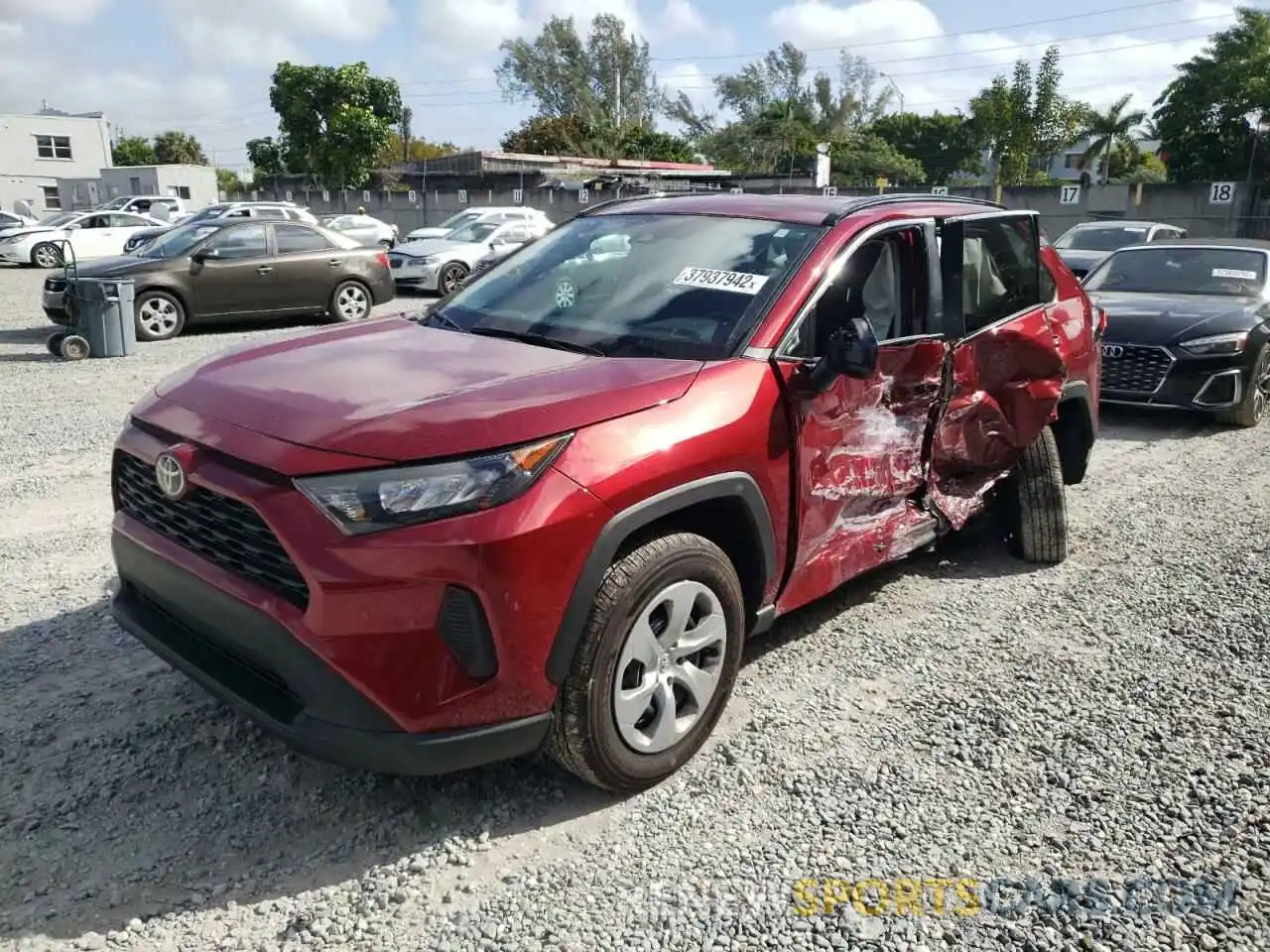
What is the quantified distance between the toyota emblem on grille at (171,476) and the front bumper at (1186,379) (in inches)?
294

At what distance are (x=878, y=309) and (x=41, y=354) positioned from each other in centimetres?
1058

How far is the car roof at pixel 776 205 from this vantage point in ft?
12.4

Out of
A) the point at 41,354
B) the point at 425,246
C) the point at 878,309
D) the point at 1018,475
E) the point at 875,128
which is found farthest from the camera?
the point at 875,128

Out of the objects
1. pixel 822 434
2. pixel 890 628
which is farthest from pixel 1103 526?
pixel 822 434

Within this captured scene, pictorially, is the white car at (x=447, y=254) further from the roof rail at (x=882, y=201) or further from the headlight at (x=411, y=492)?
the headlight at (x=411, y=492)

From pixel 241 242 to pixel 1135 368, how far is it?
10.4 meters

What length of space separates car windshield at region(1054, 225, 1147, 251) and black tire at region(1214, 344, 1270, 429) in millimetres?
7011

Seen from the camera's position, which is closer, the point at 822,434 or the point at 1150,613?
the point at 822,434

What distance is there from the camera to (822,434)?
3.40 m

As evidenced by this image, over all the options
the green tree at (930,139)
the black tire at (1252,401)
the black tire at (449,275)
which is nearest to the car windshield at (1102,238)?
the black tire at (1252,401)

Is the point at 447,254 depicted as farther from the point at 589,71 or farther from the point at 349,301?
the point at 589,71

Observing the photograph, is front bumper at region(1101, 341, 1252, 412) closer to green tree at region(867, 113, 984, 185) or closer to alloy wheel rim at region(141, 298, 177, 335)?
alloy wheel rim at region(141, 298, 177, 335)

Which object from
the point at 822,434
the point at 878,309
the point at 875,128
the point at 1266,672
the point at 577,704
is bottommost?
the point at 1266,672

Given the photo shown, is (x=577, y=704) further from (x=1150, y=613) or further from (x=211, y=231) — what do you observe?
(x=211, y=231)
